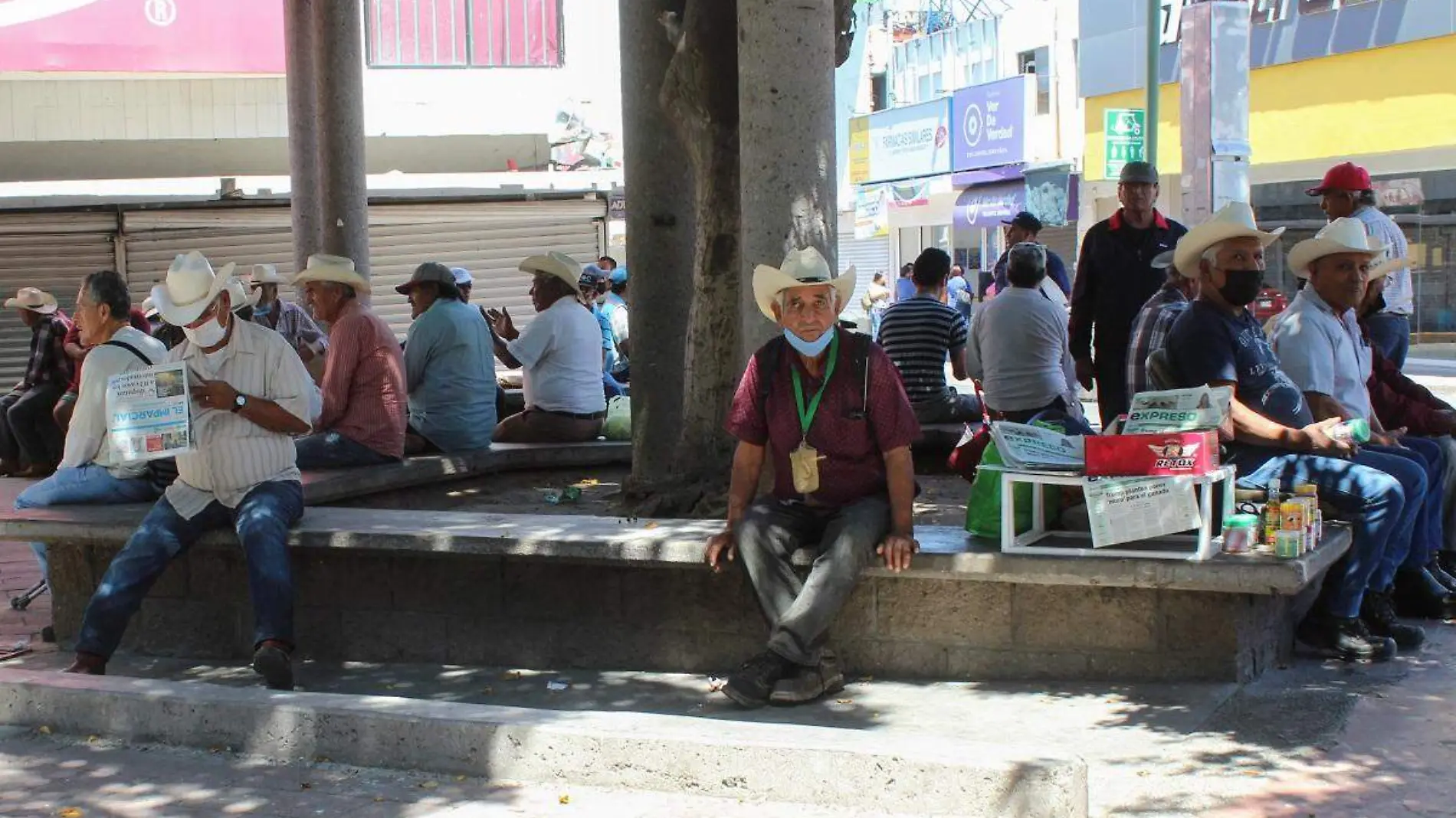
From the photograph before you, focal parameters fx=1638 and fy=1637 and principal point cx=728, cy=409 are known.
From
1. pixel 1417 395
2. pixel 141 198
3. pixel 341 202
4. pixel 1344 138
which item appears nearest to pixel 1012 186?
pixel 1344 138

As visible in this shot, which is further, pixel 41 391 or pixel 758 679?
pixel 41 391

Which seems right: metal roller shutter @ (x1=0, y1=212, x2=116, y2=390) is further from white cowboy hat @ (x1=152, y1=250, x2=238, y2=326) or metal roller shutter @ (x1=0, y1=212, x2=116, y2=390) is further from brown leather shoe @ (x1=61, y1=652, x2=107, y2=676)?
brown leather shoe @ (x1=61, y1=652, x2=107, y2=676)

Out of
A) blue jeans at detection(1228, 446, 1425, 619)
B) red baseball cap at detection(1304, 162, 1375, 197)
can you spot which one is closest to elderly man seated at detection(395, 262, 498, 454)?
blue jeans at detection(1228, 446, 1425, 619)

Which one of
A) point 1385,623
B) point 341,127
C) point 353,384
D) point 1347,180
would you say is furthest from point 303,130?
point 1385,623

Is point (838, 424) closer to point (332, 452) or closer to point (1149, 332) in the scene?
point (1149, 332)

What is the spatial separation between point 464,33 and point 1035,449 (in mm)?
18662

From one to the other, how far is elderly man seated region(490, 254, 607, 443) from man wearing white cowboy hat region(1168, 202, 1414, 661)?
440 cm

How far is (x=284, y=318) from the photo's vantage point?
12.2m

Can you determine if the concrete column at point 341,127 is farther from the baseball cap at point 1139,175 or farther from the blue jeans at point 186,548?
the baseball cap at point 1139,175

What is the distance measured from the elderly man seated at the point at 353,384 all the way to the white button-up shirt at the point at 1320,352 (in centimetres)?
428

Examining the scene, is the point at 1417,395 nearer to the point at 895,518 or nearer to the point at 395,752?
the point at 895,518

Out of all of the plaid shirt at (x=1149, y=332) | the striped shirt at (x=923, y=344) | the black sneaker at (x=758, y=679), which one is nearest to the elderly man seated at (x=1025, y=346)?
the striped shirt at (x=923, y=344)

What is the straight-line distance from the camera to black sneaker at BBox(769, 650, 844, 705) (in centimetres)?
594

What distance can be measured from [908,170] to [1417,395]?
31.6 meters
